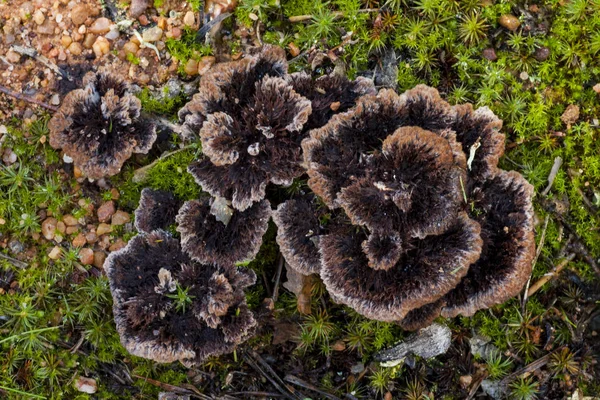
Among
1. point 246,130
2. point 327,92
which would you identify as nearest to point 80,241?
point 246,130

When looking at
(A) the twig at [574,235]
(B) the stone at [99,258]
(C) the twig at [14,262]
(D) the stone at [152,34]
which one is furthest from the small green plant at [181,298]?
(A) the twig at [574,235]

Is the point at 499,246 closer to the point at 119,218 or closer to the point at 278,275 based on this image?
the point at 278,275

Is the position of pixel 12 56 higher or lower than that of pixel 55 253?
higher

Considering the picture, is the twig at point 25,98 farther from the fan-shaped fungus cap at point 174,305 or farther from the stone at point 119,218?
the fan-shaped fungus cap at point 174,305

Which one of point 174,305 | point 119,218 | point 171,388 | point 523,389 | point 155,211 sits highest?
point 155,211

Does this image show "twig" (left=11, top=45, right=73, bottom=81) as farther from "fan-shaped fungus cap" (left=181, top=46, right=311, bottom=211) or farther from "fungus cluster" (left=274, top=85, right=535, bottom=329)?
"fungus cluster" (left=274, top=85, right=535, bottom=329)
